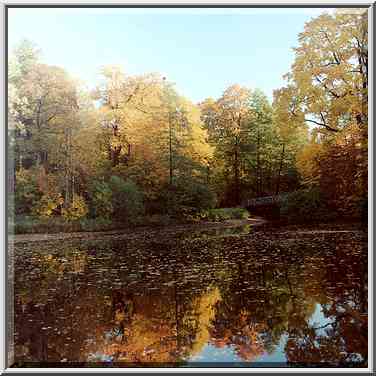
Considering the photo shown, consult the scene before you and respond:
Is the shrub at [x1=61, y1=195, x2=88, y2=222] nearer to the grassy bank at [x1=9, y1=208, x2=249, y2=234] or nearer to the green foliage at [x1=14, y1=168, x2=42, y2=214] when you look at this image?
the grassy bank at [x1=9, y1=208, x2=249, y2=234]

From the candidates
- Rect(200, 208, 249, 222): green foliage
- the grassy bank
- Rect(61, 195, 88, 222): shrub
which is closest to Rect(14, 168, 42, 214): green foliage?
the grassy bank

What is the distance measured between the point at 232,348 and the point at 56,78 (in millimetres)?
3434

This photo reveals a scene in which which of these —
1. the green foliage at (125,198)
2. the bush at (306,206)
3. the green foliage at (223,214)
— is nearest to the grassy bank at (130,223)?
the green foliage at (223,214)

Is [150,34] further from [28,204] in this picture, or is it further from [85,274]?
[85,274]

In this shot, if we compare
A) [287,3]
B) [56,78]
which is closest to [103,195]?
[56,78]

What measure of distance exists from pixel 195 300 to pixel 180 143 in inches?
77.2

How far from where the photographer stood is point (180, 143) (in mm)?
5887

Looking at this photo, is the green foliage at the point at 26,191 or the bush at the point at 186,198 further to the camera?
the bush at the point at 186,198

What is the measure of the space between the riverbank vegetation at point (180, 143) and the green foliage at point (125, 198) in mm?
13

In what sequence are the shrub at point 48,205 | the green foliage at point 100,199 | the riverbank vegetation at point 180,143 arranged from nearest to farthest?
the riverbank vegetation at point 180,143
the shrub at point 48,205
the green foliage at point 100,199

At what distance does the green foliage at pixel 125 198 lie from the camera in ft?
18.4

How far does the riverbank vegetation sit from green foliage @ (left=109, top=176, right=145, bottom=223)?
0.04ft

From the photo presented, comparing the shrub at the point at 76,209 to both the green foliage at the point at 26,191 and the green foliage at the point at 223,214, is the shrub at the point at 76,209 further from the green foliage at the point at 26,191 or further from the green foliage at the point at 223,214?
the green foliage at the point at 223,214

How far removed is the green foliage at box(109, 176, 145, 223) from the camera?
18.4ft
